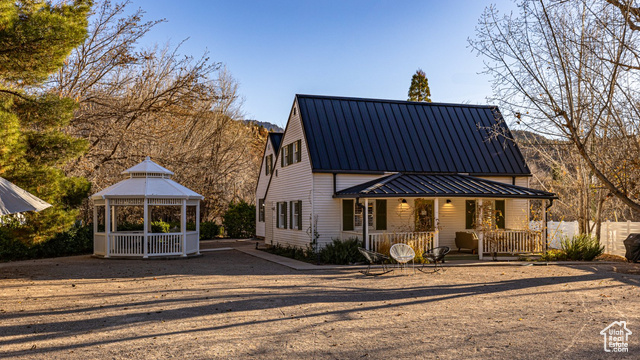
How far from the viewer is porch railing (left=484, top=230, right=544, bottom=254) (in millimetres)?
18484

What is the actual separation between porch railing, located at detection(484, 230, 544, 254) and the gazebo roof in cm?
1159

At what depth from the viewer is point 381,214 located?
1997cm

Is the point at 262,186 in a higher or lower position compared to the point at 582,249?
higher

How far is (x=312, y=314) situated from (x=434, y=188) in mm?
9988

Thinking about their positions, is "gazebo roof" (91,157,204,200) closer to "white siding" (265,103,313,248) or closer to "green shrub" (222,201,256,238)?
"white siding" (265,103,313,248)

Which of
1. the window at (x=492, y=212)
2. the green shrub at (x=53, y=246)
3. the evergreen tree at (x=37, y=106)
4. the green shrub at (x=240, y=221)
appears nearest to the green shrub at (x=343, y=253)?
the window at (x=492, y=212)

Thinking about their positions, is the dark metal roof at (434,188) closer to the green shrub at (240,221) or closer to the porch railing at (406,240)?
the porch railing at (406,240)

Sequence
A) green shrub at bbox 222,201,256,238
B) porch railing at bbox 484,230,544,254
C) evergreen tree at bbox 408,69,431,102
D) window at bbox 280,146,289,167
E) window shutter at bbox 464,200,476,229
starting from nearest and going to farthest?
porch railing at bbox 484,230,544,254, window shutter at bbox 464,200,476,229, window at bbox 280,146,289,167, green shrub at bbox 222,201,256,238, evergreen tree at bbox 408,69,431,102

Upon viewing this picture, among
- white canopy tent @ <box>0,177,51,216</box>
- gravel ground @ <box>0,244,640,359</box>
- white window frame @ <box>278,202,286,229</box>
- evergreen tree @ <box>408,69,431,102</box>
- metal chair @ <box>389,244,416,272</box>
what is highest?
evergreen tree @ <box>408,69,431,102</box>

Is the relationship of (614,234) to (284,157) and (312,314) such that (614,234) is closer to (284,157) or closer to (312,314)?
(284,157)

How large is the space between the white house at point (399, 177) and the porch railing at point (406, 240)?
4cm

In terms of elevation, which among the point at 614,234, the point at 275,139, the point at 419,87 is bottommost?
the point at 614,234

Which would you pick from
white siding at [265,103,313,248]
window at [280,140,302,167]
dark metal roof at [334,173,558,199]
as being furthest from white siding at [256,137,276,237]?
dark metal roof at [334,173,558,199]

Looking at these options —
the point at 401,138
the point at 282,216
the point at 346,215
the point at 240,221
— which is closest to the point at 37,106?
the point at 346,215
